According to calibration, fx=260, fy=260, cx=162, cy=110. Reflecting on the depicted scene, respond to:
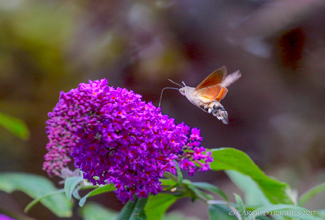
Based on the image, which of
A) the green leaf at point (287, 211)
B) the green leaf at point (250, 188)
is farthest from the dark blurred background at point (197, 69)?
the green leaf at point (287, 211)

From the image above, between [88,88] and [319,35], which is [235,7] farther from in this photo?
[88,88]

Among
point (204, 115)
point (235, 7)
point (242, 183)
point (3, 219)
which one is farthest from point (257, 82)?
point (3, 219)

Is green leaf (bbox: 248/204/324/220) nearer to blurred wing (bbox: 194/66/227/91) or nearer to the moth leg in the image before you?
the moth leg

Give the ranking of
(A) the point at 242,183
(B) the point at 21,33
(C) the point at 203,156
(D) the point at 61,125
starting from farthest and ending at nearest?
(B) the point at 21,33
(A) the point at 242,183
(C) the point at 203,156
(D) the point at 61,125

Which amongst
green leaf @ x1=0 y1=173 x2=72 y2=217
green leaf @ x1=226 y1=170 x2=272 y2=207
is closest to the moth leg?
green leaf @ x1=226 y1=170 x2=272 y2=207

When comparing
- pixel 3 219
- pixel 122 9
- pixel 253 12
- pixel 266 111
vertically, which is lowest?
pixel 3 219

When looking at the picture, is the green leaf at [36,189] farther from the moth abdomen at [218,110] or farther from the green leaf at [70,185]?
the moth abdomen at [218,110]
